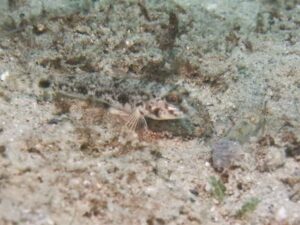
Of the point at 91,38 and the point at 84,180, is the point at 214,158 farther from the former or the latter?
the point at 91,38

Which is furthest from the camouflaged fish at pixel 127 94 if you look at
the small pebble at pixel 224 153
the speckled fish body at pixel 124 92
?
the small pebble at pixel 224 153

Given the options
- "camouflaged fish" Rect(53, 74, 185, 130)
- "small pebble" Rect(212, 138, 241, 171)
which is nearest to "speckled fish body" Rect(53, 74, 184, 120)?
"camouflaged fish" Rect(53, 74, 185, 130)

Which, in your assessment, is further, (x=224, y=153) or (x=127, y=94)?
(x=127, y=94)

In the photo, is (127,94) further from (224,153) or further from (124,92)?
(224,153)

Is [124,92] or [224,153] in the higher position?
[124,92]

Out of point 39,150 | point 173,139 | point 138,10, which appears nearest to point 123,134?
point 173,139

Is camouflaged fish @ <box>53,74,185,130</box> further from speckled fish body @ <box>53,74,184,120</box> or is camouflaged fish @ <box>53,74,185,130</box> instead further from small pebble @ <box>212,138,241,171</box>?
small pebble @ <box>212,138,241,171</box>

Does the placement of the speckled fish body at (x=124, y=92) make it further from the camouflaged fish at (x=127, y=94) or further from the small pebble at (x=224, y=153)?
the small pebble at (x=224, y=153)

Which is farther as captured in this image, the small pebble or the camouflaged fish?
the camouflaged fish

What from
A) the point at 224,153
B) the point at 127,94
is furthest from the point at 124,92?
the point at 224,153
